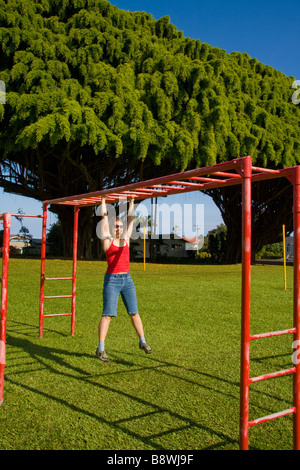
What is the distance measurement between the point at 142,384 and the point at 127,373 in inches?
17.3

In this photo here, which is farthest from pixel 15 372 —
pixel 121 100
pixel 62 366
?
pixel 121 100

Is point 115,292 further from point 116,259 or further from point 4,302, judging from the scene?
point 4,302

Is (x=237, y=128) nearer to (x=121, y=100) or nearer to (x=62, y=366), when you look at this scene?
(x=121, y=100)

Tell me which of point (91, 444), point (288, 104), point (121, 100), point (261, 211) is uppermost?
point (288, 104)

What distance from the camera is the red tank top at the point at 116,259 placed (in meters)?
5.80

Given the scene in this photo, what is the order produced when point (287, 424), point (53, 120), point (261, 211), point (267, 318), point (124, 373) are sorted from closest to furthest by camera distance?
point (287, 424) < point (124, 373) < point (267, 318) < point (53, 120) < point (261, 211)

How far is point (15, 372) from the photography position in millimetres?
5344

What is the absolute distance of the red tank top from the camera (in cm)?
580

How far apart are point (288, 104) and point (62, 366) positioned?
88.5 ft

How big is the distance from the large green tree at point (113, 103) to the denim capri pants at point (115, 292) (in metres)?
13.6

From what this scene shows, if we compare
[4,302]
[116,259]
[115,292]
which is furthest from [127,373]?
[4,302]

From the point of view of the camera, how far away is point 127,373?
5.32 metres

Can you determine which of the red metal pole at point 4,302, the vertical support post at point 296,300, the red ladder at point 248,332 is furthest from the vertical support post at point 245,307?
the red metal pole at point 4,302

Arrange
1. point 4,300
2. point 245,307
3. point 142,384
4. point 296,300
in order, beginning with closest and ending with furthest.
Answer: point 245,307 < point 296,300 < point 4,300 < point 142,384
